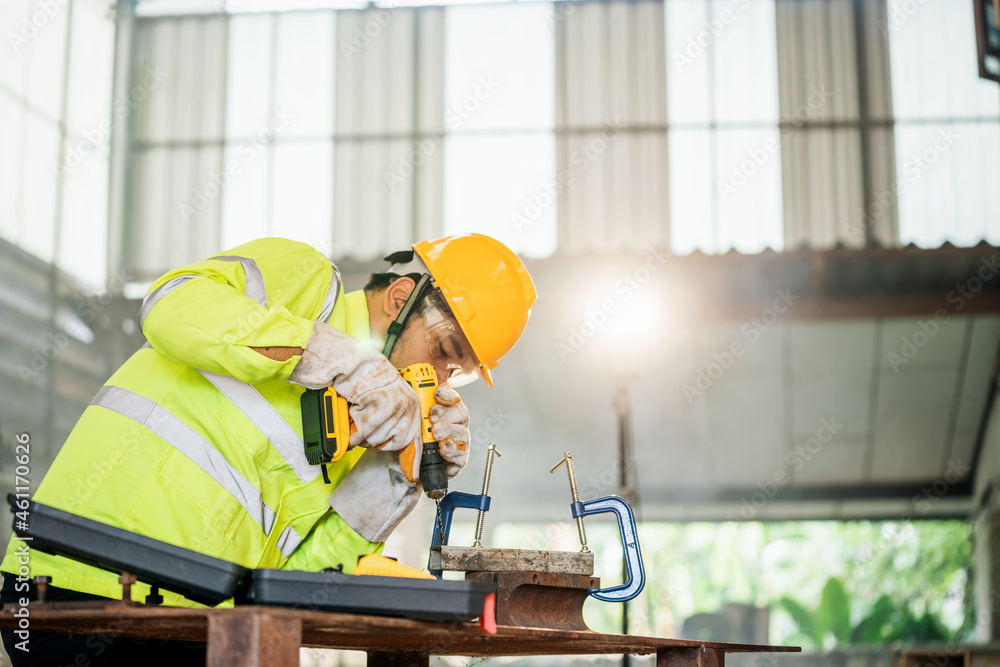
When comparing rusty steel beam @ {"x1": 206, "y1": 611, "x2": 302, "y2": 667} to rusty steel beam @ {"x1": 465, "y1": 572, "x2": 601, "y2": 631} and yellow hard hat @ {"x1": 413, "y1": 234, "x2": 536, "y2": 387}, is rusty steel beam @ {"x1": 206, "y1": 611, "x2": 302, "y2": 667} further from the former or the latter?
yellow hard hat @ {"x1": 413, "y1": 234, "x2": 536, "y2": 387}

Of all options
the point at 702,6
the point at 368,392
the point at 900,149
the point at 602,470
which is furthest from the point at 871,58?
the point at 368,392

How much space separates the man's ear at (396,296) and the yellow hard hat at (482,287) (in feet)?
0.23

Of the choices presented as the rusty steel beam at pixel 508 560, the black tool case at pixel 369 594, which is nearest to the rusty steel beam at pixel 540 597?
the rusty steel beam at pixel 508 560

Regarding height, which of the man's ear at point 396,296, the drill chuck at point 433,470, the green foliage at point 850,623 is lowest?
the green foliage at point 850,623

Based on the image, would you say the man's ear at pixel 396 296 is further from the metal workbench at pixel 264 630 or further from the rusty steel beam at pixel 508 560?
the metal workbench at pixel 264 630

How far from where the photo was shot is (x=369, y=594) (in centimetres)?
132

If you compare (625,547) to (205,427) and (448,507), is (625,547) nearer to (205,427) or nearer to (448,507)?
(448,507)

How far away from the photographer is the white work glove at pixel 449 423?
1.99 m

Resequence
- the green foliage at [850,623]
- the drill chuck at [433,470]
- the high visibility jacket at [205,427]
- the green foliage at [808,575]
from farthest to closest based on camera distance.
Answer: the green foliage at [808,575]
the green foliage at [850,623]
the drill chuck at [433,470]
the high visibility jacket at [205,427]

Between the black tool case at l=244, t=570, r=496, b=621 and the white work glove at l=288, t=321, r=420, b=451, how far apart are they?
45 cm

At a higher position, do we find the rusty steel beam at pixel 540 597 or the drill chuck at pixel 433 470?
the drill chuck at pixel 433 470

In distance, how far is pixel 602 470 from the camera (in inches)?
326

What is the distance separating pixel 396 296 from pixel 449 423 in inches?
16.6

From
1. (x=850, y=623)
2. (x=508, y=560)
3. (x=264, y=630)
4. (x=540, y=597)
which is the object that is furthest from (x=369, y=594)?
(x=850, y=623)
